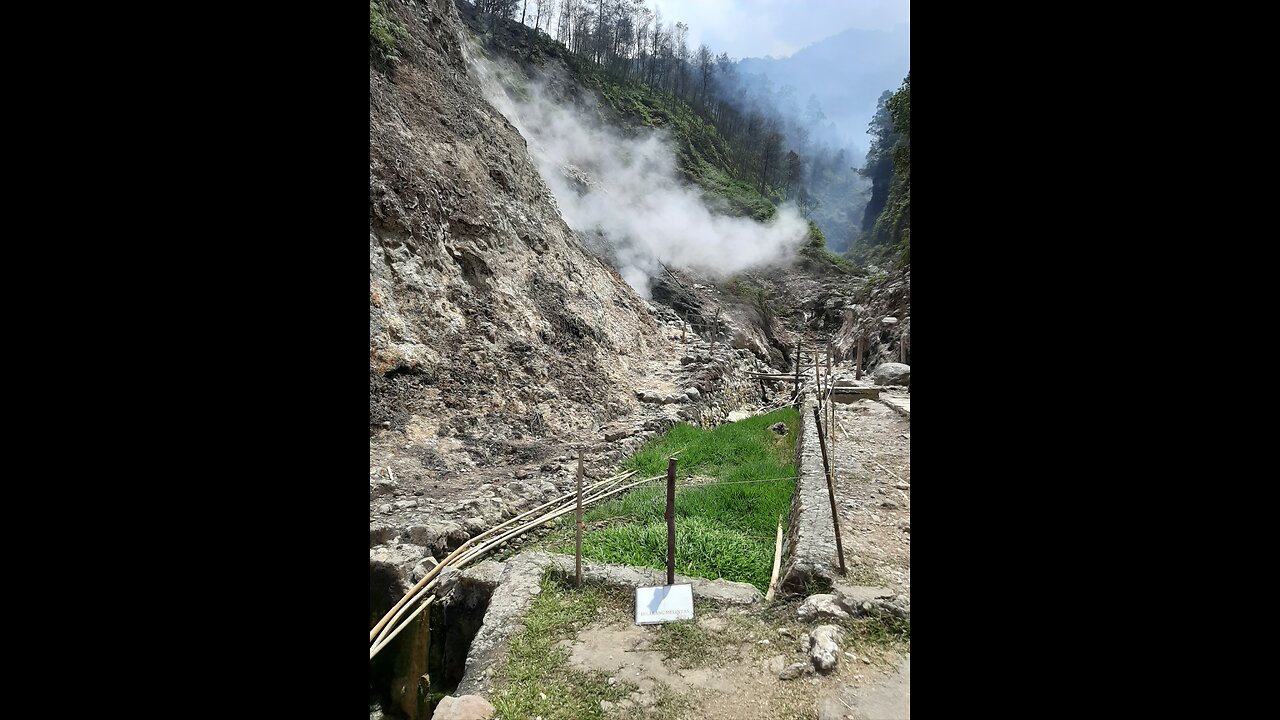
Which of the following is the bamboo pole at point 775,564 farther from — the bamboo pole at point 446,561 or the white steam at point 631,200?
the white steam at point 631,200

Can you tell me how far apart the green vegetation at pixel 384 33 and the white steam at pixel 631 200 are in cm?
902

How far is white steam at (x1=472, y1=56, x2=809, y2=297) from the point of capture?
23359mm

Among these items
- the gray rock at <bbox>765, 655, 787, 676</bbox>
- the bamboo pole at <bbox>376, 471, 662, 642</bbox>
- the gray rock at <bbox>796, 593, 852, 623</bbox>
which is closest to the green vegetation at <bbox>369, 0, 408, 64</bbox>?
the bamboo pole at <bbox>376, 471, 662, 642</bbox>

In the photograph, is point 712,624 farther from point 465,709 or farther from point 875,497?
point 875,497

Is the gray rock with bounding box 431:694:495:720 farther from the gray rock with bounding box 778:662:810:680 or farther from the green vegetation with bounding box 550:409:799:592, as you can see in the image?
the green vegetation with bounding box 550:409:799:592

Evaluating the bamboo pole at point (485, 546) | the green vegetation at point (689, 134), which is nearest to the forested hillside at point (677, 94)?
the green vegetation at point (689, 134)

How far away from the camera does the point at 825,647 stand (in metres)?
3.87

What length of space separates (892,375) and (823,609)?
11.6 meters

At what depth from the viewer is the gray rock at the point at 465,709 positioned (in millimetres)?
3406
